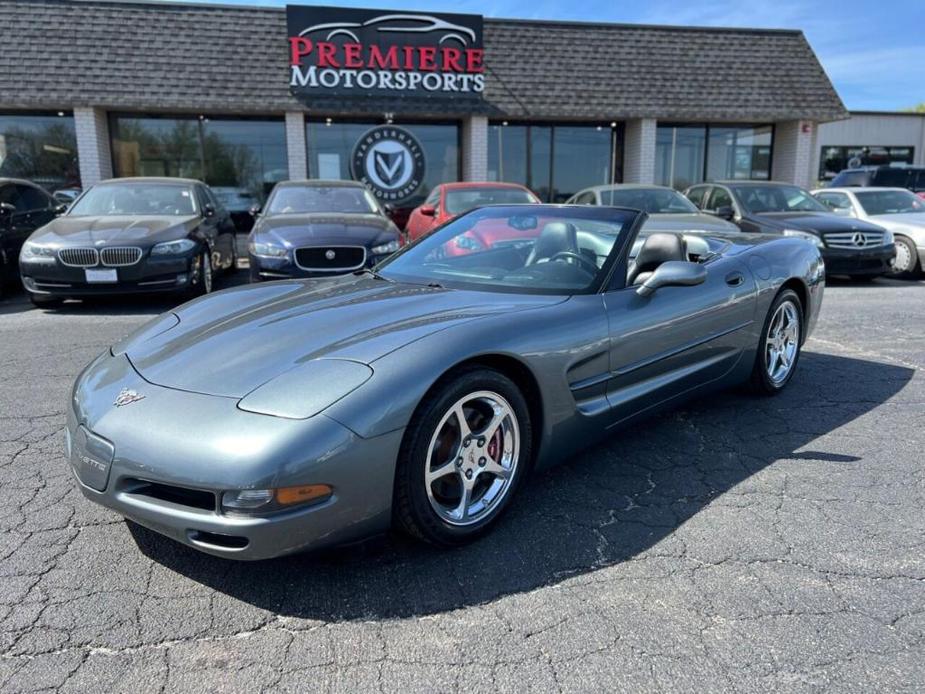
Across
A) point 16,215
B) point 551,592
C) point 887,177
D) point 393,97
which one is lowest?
point 551,592

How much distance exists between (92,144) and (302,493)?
1373 centimetres

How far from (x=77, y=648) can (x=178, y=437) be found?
66 centimetres

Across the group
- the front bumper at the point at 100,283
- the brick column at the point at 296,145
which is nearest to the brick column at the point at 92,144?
the brick column at the point at 296,145

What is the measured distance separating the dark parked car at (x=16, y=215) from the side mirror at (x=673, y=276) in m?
8.11

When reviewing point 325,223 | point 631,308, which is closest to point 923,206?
point 325,223

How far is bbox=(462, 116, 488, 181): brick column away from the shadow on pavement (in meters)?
11.6

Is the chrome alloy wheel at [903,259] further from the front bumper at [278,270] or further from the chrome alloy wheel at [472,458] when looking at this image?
the chrome alloy wheel at [472,458]

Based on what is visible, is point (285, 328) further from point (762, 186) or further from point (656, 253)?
point (762, 186)

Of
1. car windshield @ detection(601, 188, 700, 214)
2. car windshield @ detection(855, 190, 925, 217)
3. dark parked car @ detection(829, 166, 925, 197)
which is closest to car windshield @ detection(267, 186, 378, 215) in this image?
car windshield @ detection(601, 188, 700, 214)

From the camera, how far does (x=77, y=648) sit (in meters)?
2.04

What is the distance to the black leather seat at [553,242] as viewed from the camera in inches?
140

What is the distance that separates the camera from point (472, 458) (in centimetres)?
263

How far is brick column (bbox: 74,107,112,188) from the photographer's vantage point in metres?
13.1

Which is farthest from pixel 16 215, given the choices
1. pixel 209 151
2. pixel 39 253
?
pixel 209 151
